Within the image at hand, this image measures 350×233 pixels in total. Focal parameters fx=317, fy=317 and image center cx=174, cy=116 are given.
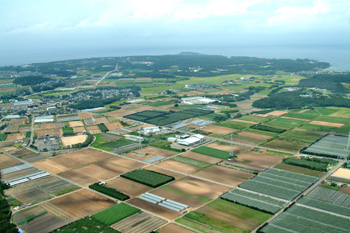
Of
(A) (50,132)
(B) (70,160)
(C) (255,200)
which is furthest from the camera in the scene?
(A) (50,132)

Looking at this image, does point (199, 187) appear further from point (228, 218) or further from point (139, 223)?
point (139, 223)

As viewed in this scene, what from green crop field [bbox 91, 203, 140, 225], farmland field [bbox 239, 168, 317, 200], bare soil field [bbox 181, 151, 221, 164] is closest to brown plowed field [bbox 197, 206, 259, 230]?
farmland field [bbox 239, 168, 317, 200]

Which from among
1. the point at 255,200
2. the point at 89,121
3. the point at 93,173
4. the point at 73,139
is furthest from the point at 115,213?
the point at 89,121

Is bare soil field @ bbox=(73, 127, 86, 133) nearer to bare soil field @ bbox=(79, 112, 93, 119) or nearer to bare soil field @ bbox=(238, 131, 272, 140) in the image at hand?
bare soil field @ bbox=(79, 112, 93, 119)

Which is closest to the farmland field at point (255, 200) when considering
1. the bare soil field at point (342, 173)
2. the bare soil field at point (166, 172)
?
the bare soil field at point (166, 172)

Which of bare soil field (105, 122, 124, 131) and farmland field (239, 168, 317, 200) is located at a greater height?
bare soil field (105, 122, 124, 131)

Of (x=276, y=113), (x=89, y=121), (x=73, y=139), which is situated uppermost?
(x=276, y=113)
